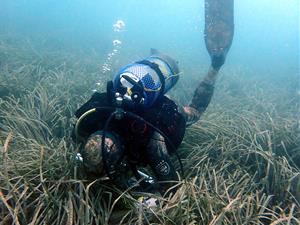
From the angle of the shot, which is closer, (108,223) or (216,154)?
(108,223)

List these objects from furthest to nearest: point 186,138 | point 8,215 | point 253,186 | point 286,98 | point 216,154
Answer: point 286,98 < point 186,138 < point 216,154 < point 253,186 < point 8,215

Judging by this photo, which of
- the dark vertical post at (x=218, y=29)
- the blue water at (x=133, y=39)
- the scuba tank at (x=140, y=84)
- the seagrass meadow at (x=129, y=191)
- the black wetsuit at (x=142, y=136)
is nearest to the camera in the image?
the seagrass meadow at (x=129, y=191)

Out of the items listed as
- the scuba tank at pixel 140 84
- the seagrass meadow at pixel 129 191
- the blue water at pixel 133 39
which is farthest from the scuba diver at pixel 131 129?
the blue water at pixel 133 39

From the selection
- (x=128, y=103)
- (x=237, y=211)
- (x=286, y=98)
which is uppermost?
(x=128, y=103)

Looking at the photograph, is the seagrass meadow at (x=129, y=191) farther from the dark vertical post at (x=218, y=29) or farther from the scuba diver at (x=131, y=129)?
the dark vertical post at (x=218, y=29)

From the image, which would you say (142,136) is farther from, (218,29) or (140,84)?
(218,29)

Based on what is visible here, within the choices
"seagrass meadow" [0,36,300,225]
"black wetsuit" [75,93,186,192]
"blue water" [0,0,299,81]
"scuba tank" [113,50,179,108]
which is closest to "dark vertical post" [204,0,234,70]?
"seagrass meadow" [0,36,300,225]

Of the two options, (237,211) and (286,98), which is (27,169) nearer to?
(237,211)

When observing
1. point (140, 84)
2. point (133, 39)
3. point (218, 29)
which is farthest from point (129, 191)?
point (133, 39)

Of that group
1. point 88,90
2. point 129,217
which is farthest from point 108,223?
point 88,90

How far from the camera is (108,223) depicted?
2727 mm

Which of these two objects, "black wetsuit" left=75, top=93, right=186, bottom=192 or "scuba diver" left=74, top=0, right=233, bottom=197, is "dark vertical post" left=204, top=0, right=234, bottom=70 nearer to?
"scuba diver" left=74, top=0, right=233, bottom=197

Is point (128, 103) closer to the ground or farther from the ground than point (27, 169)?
farther from the ground

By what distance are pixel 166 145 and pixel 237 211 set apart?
0.84 meters
